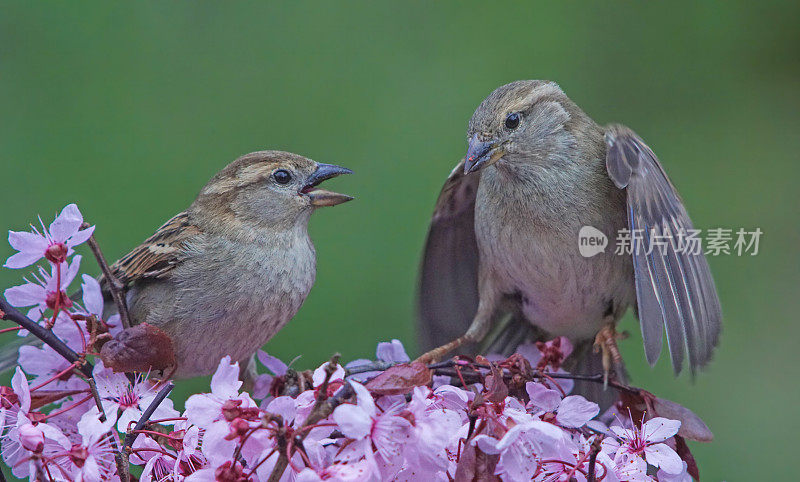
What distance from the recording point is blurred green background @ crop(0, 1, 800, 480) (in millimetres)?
3010

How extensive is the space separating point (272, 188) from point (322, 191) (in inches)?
3.8

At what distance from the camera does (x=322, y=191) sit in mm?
1660

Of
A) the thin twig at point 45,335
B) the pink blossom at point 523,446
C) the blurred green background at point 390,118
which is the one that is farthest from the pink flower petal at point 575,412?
the blurred green background at point 390,118

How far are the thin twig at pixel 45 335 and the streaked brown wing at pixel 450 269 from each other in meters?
0.94

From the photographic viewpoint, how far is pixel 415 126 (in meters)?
3.30

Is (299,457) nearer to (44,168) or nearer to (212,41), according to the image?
(44,168)

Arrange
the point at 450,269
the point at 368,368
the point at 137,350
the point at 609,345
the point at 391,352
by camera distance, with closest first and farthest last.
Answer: the point at 137,350, the point at 368,368, the point at 391,352, the point at 609,345, the point at 450,269

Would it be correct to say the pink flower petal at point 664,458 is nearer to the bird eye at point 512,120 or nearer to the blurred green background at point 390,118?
the bird eye at point 512,120

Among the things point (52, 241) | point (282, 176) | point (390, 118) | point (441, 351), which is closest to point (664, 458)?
point (441, 351)

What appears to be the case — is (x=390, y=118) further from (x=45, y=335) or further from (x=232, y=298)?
(x=45, y=335)

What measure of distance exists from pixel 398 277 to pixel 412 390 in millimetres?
1789

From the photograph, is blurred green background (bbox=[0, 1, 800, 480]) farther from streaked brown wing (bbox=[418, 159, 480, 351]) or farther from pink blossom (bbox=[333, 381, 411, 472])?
pink blossom (bbox=[333, 381, 411, 472])

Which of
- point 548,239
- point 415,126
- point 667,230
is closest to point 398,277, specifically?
point 415,126

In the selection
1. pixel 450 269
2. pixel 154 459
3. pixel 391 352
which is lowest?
pixel 154 459
